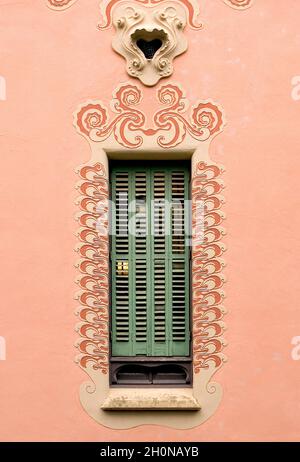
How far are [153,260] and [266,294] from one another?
124cm

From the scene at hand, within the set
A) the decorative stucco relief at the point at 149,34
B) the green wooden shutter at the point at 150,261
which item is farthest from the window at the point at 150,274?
the decorative stucco relief at the point at 149,34

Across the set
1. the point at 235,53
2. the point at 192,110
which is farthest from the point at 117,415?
the point at 235,53

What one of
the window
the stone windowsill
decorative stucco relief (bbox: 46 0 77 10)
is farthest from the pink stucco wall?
the window

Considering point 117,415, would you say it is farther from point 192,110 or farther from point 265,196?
point 192,110

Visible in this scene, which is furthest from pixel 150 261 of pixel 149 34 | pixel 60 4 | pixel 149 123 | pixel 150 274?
pixel 60 4

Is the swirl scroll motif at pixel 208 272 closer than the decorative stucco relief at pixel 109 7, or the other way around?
the swirl scroll motif at pixel 208 272

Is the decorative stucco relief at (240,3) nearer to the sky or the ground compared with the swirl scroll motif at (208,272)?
nearer to the sky

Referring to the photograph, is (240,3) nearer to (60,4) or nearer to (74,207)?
(60,4)

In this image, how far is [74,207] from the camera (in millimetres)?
6879

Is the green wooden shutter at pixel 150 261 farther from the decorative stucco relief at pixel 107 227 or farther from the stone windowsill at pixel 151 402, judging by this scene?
the stone windowsill at pixel 151 402

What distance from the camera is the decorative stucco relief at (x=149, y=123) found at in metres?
6.91

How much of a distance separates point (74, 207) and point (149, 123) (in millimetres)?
1181

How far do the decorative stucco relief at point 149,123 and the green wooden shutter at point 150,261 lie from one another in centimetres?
38

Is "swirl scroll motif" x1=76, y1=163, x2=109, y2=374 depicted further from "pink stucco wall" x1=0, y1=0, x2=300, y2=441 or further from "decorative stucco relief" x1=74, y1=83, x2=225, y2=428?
"pink stucco wall" x1=0, y1=0, x2=300, y2=441
